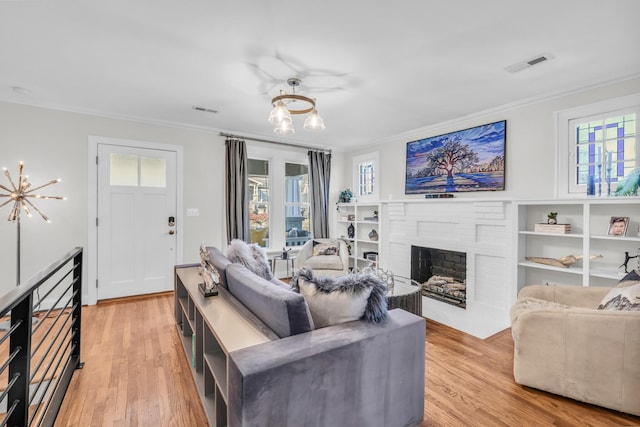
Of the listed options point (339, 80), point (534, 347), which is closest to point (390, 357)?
point (534, 347)

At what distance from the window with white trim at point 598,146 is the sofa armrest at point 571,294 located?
3.33 ft

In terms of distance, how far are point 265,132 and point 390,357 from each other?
4.01 metres

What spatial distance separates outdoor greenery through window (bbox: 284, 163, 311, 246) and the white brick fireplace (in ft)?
6.31

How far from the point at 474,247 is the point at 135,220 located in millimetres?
4447

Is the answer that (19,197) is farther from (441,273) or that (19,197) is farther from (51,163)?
(441,273)

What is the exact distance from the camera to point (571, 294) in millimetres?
2492

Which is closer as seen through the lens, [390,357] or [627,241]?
Result: [390,357]

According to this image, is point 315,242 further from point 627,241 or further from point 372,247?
point 627,241

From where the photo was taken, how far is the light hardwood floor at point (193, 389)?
1778 mm

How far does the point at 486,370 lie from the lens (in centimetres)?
229

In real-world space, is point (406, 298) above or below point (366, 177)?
below

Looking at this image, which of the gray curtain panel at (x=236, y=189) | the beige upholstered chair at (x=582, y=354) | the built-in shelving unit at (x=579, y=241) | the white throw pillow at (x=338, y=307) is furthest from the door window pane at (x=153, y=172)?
the built-in shelving unit at (x=579, y=241)

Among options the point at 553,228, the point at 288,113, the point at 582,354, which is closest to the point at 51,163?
the point at 288,113

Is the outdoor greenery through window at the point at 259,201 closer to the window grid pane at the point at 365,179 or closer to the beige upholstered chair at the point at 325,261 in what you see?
the beige upholstered chair at the point at 325,261
